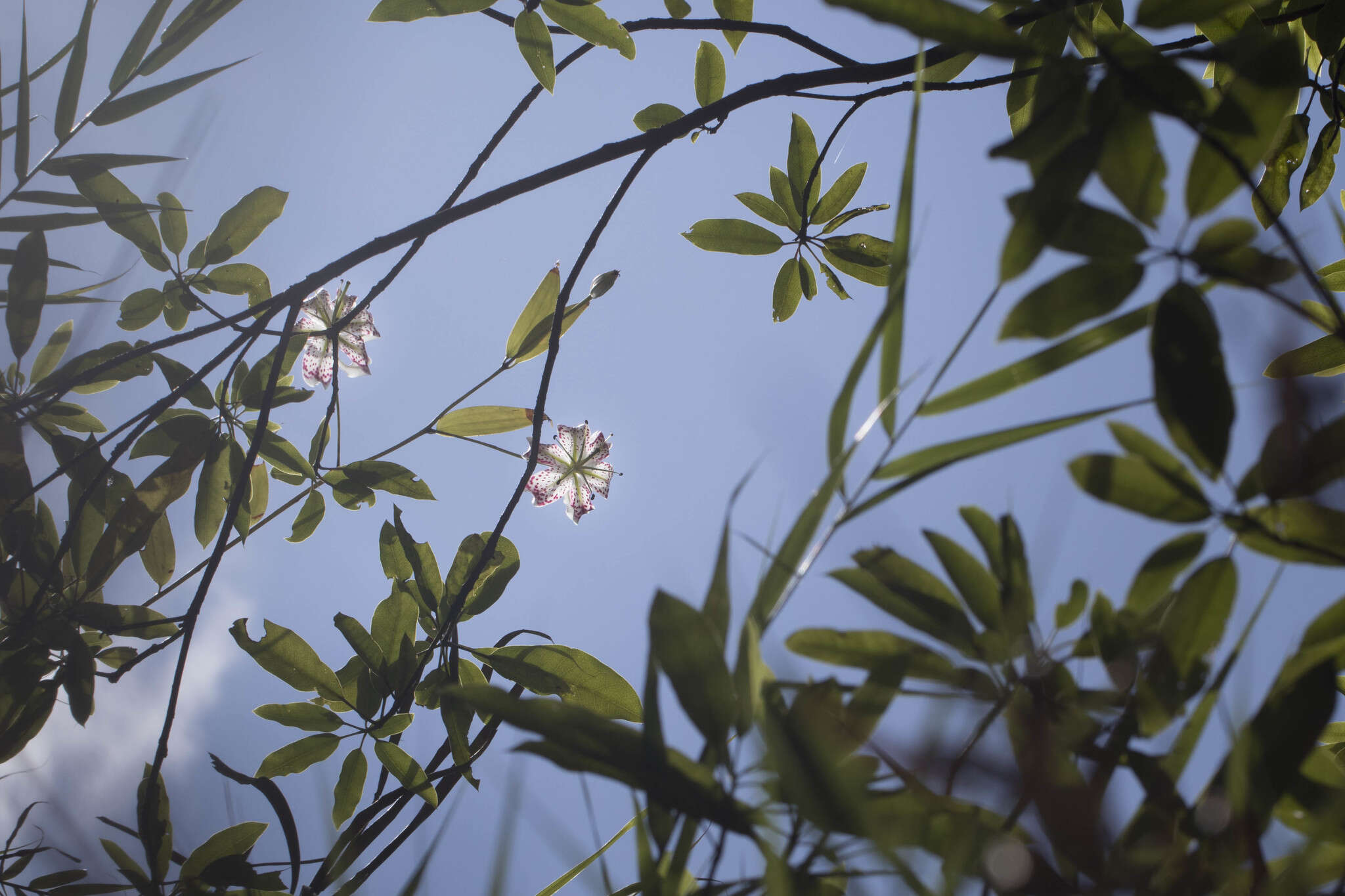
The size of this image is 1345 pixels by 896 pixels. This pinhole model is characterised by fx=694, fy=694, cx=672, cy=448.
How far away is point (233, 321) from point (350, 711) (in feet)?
1.79

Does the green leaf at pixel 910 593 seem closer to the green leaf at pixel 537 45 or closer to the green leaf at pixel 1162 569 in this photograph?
the green leaf at pixel 1162 569

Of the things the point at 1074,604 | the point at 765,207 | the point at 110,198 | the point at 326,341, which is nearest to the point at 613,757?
the point at 1074,604

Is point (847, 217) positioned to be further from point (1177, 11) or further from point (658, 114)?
point (1177, 11)

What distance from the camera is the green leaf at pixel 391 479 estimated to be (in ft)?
3.64

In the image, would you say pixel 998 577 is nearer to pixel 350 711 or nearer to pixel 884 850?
pixel 884 850

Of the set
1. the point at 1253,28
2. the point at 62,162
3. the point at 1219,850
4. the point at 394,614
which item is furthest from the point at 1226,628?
the point at 62,162

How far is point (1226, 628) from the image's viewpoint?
0.33 metres

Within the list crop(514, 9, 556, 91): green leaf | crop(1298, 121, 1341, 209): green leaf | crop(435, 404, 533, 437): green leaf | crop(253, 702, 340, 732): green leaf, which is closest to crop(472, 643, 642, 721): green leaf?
crop(253, 702, 340, 732): green leaf

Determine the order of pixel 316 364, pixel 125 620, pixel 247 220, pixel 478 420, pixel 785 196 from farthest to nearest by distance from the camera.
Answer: pixel 316 364 < pixel 785 196 < pixel 478 420 < pixel 247 220 < pixel 125 620

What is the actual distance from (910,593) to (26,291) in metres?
1.17

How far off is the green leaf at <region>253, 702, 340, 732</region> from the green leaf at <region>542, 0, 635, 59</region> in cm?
95

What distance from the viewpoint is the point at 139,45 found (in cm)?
95

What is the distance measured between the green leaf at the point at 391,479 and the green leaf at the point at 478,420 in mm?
129

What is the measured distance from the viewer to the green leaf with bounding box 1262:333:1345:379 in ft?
2.42
